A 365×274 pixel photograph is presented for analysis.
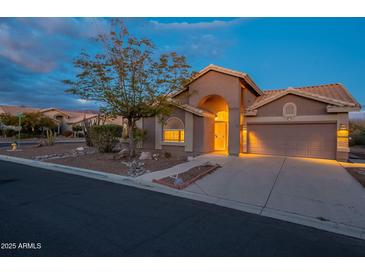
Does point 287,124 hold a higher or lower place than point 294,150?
higher

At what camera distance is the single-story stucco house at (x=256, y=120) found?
11984 millimetres

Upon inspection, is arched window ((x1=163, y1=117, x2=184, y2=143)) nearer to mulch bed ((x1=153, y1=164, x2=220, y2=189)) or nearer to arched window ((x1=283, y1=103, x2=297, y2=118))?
mulch bed ((x1=153, y1=164, x2=220, y2=189))

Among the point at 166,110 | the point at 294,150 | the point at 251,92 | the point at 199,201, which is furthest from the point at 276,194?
the point at 251,92

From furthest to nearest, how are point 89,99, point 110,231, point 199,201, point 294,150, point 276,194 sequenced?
1. point 294,150
2. point 89,99
3. point 276,194
4. point 199,201
5. point 110,231

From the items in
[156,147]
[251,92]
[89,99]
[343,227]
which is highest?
[251,92]

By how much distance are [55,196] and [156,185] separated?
305 cm

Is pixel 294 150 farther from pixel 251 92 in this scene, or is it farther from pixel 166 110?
pixel 166 110

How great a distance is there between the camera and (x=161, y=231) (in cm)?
365

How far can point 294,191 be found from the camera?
6148 mm

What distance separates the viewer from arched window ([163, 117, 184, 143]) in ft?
47.1

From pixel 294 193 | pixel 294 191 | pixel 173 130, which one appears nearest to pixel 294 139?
pixel 294 191

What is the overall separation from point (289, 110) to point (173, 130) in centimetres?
831

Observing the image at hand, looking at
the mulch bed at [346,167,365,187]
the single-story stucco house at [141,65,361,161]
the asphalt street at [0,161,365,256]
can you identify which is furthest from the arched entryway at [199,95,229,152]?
the asphalt street at [0,161,365,256]

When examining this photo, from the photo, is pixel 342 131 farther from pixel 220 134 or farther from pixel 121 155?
pixel 121 155
